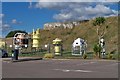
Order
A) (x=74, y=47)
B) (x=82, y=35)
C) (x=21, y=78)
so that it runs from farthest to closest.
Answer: (x=82, y=35)
(x=74, y=47)
(x=21, y=78)

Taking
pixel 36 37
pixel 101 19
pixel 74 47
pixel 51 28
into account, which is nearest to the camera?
pixel 101 19

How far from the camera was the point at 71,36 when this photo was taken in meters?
109

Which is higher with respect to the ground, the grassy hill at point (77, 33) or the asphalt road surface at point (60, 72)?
the grassy hill at point (77, 33)

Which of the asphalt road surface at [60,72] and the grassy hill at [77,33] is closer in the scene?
the asphalt road surface at [60,72]

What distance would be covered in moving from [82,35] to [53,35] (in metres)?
10.2

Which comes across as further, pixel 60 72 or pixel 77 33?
pixel 77 33

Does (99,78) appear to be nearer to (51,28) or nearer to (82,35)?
(82,35)

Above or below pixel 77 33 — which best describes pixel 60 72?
below

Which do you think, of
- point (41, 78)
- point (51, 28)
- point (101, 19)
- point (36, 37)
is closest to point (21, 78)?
point (41, 78)

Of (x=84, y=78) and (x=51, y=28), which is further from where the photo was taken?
(x=51, y=28)

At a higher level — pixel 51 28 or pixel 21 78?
pixel 51 28

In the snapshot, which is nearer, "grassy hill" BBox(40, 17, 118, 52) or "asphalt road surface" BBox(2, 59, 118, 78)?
"asphalt road surface" BBox(2, 59, 118, 78)

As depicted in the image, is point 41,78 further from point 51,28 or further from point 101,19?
point 51,28

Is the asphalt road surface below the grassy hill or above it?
below
